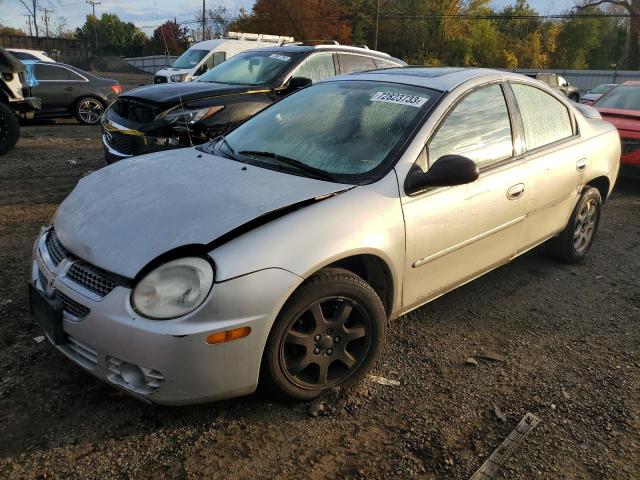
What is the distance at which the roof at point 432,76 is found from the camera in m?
3.34

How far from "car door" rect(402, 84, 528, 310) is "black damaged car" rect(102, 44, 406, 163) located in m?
3.08

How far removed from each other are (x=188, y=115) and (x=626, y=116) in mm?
6075

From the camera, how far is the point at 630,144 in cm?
726

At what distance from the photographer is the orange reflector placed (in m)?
2.16

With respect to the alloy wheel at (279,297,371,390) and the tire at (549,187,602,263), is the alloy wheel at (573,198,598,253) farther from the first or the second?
the alloy wheel at (279,297,371,390)

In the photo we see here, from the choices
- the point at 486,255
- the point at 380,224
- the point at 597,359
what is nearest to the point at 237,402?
the point at 380,224

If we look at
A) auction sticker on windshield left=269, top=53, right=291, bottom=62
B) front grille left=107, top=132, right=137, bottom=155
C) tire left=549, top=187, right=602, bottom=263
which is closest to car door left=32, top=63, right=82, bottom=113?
auction sticker on windshield left=269, top=53, right=291, bottom=62

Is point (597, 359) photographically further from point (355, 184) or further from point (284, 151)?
point (284, 151)

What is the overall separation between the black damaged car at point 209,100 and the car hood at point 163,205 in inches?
93.2

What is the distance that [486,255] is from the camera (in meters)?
3.42

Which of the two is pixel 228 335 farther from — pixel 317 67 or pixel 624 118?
pixel 624 118

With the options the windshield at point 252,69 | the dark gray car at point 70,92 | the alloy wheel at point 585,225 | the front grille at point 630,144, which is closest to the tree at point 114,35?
the dark gray car at point 70,92

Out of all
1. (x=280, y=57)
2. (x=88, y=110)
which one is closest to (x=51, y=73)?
(x=88, y=110)

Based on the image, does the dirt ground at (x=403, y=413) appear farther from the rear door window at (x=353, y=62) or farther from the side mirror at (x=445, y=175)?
the rear door window at (x=353, y=62)
